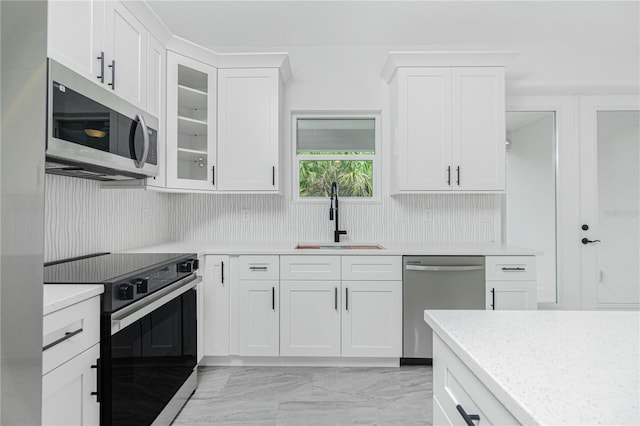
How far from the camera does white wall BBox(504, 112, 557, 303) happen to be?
3.34 m

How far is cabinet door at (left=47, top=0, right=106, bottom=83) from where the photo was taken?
1449 mm

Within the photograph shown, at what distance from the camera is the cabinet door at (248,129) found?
2.88 m

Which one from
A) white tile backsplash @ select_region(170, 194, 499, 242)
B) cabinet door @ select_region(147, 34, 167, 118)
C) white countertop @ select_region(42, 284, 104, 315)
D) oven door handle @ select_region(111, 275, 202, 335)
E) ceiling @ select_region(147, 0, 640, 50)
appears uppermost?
ceiling @ select_region(147, 0, 640, 50)

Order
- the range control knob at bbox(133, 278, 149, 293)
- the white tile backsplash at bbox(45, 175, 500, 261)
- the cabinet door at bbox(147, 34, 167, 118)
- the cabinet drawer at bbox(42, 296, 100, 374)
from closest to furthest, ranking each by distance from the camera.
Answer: the cabinet drawer at bbox(42, 296, 100, 374) < the range control knob at bbox(133, 278, 149, 293) < the cabinet door at bbox(147, 34, 167, 118) < the white tile backsplash at bbox(45, 175, 500, 261)

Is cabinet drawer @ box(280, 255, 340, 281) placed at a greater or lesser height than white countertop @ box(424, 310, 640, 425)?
lesser

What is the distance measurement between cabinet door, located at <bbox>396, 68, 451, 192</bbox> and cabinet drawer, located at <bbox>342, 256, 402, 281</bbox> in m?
0.63

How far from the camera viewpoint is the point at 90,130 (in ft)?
Result: 4.95

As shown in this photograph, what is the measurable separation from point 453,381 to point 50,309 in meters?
1.17

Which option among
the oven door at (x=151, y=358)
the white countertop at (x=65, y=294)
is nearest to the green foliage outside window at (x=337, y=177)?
the oven door at (x=151, y=358)

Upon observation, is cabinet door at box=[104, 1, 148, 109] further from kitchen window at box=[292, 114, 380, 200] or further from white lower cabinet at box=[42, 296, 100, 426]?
kitchen window at box=[292, 114, 380, 200]

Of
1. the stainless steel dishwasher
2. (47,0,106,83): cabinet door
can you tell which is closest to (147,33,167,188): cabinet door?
(47,0,106,83): cabinet door

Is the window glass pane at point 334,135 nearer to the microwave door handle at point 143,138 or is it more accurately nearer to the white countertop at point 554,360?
the microwave door handle at point 143,138

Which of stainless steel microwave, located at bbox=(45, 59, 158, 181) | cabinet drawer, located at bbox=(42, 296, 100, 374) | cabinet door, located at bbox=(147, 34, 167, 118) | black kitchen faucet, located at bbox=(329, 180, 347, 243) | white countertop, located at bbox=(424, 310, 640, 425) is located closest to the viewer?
white countertop, located at bbox=(424, 310, 640, 425)

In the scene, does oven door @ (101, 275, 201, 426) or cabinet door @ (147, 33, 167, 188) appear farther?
cabinet door @ (147, 33, 167, 188)
